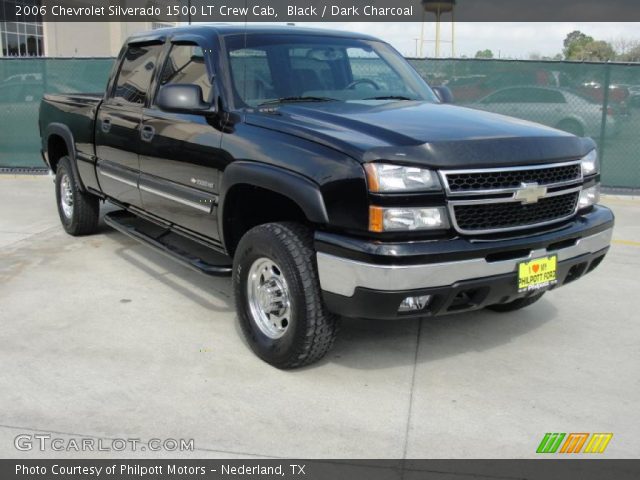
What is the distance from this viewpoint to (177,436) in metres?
3.37

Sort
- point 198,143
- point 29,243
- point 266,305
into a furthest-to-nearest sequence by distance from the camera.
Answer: point 29,243 → point 198,143 → point 266,305

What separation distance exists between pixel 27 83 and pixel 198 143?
8.21m

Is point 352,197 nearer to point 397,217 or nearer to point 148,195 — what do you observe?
point 397,217

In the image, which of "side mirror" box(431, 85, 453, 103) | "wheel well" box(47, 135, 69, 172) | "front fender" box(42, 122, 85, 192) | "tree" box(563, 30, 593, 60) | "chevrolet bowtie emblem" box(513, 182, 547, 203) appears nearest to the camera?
"chevrolet bowtie emblem" box(513, 182, 547, 203)

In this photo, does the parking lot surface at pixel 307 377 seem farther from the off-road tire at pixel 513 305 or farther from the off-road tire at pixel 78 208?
the off-road tire at pixel 78 208

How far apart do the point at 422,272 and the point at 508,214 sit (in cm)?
67

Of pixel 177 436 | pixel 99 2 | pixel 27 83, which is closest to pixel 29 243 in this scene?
pixel 177 436

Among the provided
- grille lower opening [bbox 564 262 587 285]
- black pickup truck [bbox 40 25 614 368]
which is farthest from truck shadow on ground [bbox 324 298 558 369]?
grille lower opening [bbox 564 262 587 285]

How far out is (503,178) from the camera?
370 centimetres

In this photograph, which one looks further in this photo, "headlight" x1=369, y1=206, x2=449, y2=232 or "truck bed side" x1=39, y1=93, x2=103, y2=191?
"truck bed side" x1=39, y1=93, x2=103, y2=191

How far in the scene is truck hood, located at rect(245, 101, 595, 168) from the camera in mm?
3506

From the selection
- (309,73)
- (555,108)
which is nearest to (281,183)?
(309,73)

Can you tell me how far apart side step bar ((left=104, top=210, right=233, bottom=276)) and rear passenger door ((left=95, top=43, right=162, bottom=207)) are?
9.4 inches

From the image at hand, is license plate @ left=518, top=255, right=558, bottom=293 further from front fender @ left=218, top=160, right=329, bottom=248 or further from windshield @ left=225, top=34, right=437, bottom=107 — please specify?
windshield @ left=225, top=34, right=437, bottom=107
